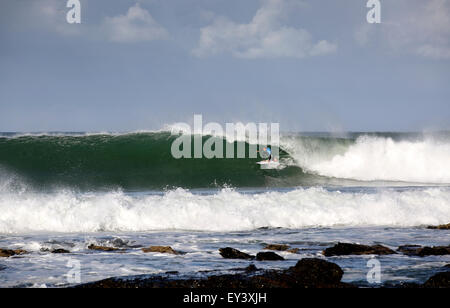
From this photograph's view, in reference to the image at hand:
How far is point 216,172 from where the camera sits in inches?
944

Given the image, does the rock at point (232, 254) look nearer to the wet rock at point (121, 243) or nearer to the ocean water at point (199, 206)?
the ocean water at point (199, 206)

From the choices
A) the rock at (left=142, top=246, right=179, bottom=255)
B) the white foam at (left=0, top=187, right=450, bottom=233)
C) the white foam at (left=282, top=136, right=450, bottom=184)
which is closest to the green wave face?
the white foam at (left=282, top=136, right=450, bottom=184)

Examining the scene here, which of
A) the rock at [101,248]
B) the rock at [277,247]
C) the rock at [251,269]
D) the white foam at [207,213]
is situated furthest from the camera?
the white foam at [207,213]

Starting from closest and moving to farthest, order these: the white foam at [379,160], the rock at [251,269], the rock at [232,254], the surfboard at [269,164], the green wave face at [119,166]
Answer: the rock at [251,269] < the rock at [232,254] < the green wave face at [119,166] < the surfboard at [269,164] < the white foam at [379,160]

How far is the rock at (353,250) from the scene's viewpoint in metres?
8.07

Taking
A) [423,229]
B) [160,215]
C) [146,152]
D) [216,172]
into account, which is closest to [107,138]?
[146,152]

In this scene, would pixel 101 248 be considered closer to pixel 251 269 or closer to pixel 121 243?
pixel 121 243

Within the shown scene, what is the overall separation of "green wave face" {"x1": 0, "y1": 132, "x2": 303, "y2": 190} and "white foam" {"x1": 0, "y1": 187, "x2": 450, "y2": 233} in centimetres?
800

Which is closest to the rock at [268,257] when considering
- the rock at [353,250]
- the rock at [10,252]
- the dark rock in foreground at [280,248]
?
the dark rock in foreground at [280,248]

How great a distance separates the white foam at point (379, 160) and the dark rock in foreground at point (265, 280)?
18.9 meters

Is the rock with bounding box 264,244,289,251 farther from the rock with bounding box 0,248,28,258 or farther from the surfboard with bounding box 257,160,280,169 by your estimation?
the surfboard with bounding box 257,160,280,169

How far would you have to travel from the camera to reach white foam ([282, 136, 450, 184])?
25.8 m
